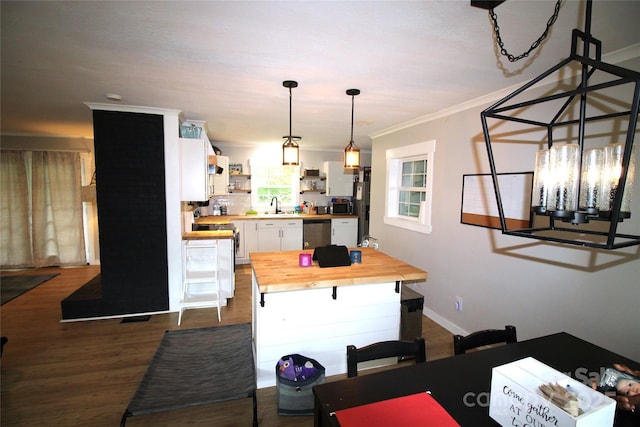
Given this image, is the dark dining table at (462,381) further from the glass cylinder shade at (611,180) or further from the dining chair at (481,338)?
the glass cylinder shade at (611,180)

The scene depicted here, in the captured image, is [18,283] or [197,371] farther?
[18,283]

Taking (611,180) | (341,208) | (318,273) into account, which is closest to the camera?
(611,180)

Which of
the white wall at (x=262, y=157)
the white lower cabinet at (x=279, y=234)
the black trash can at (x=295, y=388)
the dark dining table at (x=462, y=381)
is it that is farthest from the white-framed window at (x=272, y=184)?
the dark dining table at (x=462, y=381)

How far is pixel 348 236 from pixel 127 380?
4534 millimetres

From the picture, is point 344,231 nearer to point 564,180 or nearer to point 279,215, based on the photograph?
point 279,215

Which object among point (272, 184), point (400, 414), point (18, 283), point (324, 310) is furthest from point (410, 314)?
point (18, 283)

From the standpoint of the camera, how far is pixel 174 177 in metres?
3.46

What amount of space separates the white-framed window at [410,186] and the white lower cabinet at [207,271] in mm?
2385

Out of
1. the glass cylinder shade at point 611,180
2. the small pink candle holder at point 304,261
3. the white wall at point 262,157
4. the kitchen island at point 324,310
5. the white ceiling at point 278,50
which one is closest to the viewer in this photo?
the glass cylinder shade at point 611,180

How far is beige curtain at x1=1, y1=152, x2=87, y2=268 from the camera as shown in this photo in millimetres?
5055

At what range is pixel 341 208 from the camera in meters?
6.32

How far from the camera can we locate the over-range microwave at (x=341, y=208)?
6281mm

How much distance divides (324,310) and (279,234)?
11.5 feet

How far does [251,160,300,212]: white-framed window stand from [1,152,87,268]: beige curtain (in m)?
3.11
